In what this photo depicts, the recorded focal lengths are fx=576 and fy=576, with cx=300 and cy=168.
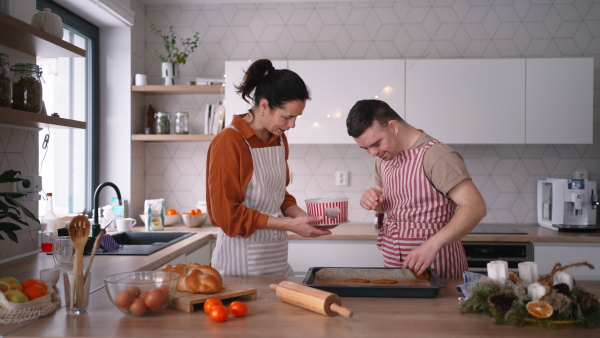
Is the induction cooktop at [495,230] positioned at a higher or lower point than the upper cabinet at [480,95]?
lower

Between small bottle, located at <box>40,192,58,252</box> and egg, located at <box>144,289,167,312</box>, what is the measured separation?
1.52 meters

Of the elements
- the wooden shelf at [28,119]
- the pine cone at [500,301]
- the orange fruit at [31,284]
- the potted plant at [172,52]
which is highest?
the potted plant at [172,52]

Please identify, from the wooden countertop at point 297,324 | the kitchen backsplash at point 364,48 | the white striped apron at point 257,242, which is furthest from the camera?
the kitchen backsplash at point 364,48

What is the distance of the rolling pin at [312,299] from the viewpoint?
1561 mm

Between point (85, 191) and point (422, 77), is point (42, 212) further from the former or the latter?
point (422, 77)

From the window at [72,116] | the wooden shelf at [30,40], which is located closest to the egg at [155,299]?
the wooden shelf at [30,40]

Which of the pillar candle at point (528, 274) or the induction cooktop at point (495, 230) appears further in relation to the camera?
the induction cooktop at point (495, 230)

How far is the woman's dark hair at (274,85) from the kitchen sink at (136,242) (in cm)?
110

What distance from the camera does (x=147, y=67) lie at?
4379 millimetres

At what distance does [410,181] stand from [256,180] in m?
0.62

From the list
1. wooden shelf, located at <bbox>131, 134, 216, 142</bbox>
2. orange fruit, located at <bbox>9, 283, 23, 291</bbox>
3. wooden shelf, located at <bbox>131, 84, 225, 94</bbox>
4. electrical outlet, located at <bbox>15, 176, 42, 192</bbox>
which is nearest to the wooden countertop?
orange fruit, located at <bbox>9, 283, 23, 291</bbox>

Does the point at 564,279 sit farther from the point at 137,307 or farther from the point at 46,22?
the point at 46,22

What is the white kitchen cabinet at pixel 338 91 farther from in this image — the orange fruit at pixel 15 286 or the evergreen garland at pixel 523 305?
the orange fruit at pixel 15 286

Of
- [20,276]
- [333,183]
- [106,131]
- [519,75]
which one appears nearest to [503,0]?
[519,75]
